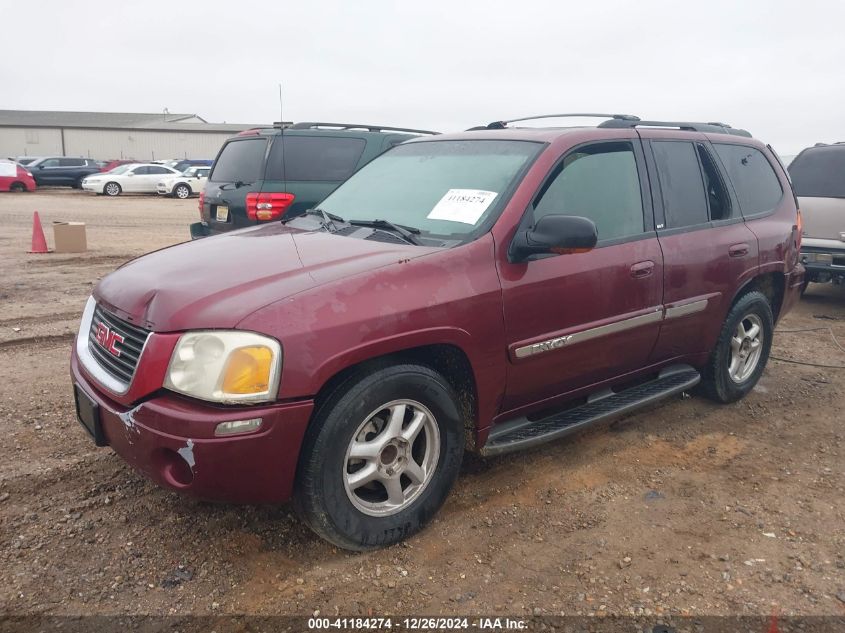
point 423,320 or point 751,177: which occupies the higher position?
point 751,177

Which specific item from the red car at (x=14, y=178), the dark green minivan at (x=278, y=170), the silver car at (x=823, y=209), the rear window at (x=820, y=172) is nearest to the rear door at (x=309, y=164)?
the dark green minivan at (x=278, y=170)

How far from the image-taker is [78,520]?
9.93 ft

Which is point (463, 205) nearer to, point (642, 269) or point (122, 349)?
point (642, 269)

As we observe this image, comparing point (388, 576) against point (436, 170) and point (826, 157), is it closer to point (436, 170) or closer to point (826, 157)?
point (436, 170)

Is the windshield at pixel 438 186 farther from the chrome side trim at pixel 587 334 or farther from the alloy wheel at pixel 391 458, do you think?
the alloy wheel at pixel 391 458

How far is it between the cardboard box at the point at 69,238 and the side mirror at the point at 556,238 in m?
9.99

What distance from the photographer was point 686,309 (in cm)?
394

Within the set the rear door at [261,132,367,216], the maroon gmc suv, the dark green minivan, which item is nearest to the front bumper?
the maroon gmc suv

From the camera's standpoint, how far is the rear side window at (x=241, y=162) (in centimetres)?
744

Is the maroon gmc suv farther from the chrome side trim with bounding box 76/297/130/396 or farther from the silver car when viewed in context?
the silver car

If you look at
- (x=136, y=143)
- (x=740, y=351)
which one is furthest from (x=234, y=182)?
(x=136, y=143)

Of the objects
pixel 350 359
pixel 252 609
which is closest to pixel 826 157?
pixel 350 359

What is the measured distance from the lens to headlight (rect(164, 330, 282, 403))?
7.91 feet

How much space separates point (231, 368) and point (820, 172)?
26.5 feet
